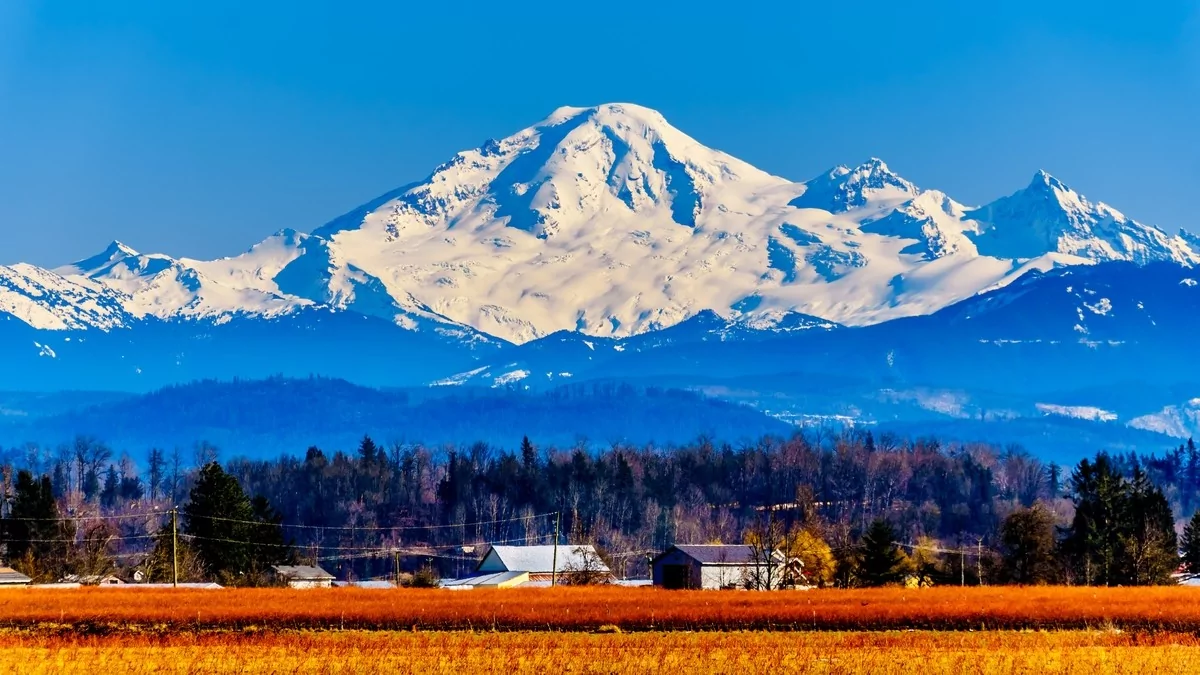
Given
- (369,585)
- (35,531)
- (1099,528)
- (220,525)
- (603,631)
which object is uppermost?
(220,525)

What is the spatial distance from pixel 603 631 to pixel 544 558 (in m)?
85.9

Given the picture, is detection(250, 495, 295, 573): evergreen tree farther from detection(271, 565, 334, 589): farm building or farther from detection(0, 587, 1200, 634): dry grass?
detection(0, 587, 1200, 634): dry grass

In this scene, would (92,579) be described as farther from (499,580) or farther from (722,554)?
(722,554)

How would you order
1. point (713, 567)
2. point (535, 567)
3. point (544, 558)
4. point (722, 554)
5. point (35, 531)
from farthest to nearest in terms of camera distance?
1. point (544, 558)
2. point (535, 567)
3. point (35, 531)
4. point (722, 554)
5. point (713, 567)

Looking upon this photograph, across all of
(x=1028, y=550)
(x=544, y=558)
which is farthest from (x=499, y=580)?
(x=1028, y=550)

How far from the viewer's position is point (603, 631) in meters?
68.3

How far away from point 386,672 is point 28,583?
65990 millimetres

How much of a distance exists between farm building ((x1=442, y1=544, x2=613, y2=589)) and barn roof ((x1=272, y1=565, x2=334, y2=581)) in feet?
29.6

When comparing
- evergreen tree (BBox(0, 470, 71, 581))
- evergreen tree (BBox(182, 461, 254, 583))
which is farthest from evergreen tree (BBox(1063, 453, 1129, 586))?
evergreen tree (BBox(0, 470, 71, 581))

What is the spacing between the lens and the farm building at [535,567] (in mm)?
139000

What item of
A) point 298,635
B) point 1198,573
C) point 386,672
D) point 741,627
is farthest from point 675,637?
point 1198,573

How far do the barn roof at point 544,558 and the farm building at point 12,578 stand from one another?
39886 mm

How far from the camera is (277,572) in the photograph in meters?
136

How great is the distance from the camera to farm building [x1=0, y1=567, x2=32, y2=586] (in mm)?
110781
